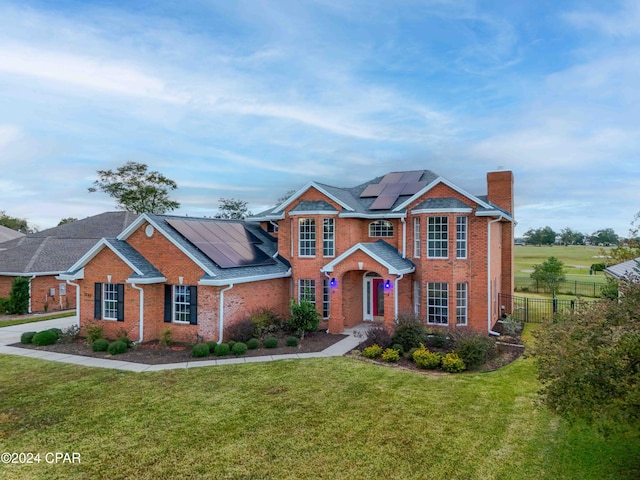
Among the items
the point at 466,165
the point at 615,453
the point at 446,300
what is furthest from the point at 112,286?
the point at 466,165

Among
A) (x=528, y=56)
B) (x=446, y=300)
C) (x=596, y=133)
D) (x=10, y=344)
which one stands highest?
(x=528, y=56)

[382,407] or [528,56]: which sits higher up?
[528,56]

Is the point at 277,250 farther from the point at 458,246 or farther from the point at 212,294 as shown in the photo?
the point at 458,246

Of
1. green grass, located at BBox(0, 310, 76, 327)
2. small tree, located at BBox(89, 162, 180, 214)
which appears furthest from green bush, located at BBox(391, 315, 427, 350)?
small tree, located at BBox(89, 162, 180, 214)

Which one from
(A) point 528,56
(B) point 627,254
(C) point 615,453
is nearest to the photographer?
(C) point 615,453

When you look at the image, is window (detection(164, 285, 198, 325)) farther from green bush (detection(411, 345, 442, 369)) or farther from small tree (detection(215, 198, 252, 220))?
small tree (detection(215, 198, 252, 220))

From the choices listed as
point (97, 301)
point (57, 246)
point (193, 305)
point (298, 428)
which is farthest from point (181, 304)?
point (57, 246)

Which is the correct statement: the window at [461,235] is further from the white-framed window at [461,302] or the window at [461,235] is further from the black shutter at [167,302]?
the black shutter at [167,302]
